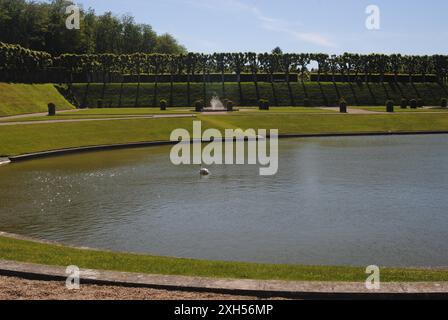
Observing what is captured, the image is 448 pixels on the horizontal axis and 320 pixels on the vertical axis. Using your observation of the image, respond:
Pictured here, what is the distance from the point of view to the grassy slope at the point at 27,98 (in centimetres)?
6589

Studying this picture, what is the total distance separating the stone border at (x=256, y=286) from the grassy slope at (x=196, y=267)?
0.80m

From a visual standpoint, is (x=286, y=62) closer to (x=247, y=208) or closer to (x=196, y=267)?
(x=247, y=208)

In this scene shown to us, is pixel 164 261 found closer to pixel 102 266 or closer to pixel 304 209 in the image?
pixel 102 266

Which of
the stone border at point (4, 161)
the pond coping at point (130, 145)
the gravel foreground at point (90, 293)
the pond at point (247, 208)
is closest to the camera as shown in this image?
the gravel foreground at point (90, 293)

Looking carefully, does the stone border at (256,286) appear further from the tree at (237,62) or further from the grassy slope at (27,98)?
the tree at (237,62)

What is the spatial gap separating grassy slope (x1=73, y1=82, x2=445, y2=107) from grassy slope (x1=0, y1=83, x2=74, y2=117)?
5531 millimetres

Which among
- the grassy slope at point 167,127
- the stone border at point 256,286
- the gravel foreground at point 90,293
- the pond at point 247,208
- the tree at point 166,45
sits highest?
the tree at point 166,45

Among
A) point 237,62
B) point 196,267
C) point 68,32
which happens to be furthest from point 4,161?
point 68,32

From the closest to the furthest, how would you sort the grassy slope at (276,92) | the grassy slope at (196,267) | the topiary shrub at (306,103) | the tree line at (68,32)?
the grassy slope at (196,267) < the topiary shrub at (306,103) < the grassy slope at (276,92) < the tree line at (68,32)

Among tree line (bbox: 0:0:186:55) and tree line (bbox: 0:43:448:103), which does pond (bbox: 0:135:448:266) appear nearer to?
tree line (bbox: 0:43:448:103)

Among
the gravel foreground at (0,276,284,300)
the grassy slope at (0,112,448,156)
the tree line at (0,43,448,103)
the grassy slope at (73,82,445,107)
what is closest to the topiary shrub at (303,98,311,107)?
the grassy slope at (73,82,445,107)

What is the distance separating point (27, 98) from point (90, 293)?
231 ft

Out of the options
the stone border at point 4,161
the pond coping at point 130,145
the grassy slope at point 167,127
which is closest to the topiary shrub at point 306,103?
the grassy slope at point 167,127

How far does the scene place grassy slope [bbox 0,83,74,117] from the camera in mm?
65894
